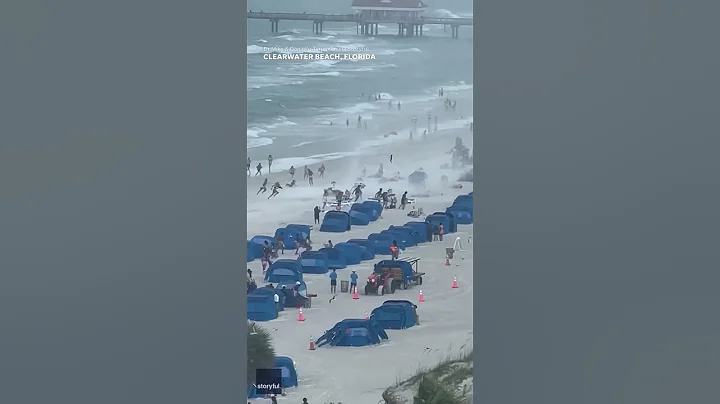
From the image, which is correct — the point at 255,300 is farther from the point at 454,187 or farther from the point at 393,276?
the point at 454,187

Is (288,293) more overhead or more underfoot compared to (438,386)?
more overhead

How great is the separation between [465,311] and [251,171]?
1497mm

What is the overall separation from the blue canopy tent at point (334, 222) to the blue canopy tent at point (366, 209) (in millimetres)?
61

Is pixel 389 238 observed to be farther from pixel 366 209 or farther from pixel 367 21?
pixel 367 21

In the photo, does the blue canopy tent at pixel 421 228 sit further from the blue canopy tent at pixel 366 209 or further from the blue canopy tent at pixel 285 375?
the blue canopy tent at pixel 285 375

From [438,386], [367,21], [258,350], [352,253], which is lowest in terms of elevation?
[438,386]

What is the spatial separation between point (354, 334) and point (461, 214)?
3.12 ft

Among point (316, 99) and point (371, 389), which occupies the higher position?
point (316, 99)

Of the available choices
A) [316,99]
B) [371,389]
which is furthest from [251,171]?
[371,389]

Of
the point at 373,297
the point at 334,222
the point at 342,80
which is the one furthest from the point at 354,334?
the point at 342,80

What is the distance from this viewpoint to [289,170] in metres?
5.18

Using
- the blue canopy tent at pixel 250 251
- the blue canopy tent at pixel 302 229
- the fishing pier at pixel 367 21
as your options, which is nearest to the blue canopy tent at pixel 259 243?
the blue canopy tent at pixel 250 251

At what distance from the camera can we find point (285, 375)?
509 cm

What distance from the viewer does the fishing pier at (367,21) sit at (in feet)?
16.9
